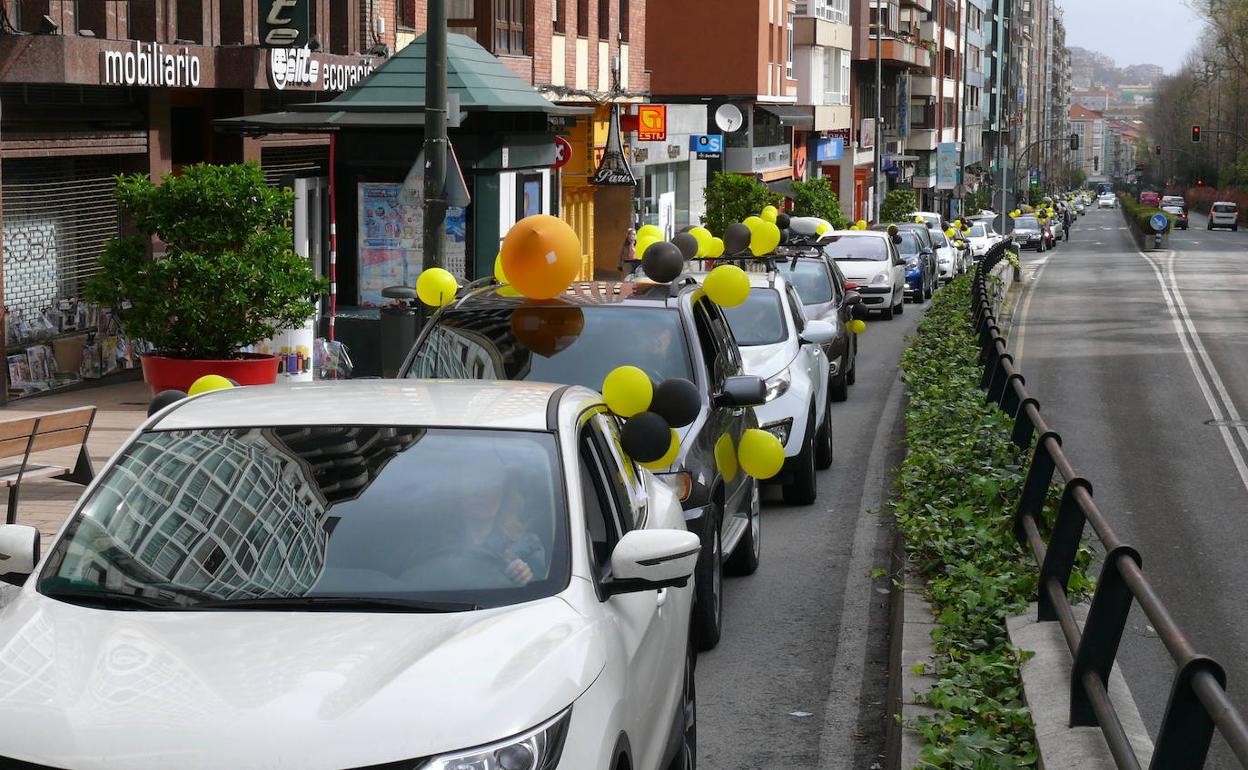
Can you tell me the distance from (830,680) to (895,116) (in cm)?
8439

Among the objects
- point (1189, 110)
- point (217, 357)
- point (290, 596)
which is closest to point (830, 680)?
point (290, 596)

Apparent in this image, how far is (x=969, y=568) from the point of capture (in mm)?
8453

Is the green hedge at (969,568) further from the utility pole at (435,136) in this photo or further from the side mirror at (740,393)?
the utility pole at (435,136)

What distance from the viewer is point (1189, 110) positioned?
173 metres

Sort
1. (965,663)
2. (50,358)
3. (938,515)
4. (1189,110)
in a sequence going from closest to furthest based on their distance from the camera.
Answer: (965,663) < (938,515) < (50,358) < (1189,110)

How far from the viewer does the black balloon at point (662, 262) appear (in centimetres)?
1010

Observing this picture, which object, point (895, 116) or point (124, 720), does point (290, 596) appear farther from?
point (895, 116)

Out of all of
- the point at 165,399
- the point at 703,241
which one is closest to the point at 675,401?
the point at 165,399

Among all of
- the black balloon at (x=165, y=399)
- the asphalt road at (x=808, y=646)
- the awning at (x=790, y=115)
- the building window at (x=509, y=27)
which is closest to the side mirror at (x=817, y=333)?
the asphalt road at (x=808, y=646)

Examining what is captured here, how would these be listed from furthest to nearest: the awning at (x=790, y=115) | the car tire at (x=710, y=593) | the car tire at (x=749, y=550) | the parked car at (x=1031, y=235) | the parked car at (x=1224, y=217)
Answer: the parked car at (x=1224, y=217) < the parked car at (x=1031, y=235) < the awning at (x=790, y=115) < the car tire at (x=749, y=550) < the car tire at (x=710, y=593)

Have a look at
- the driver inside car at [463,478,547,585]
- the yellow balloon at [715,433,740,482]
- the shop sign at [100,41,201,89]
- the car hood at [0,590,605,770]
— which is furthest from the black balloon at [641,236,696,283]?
the shop sign at [100,41,201,89]

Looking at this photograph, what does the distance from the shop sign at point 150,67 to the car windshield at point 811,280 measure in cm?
731

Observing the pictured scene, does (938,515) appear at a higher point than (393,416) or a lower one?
lower

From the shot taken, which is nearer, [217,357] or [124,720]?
[124,720]
